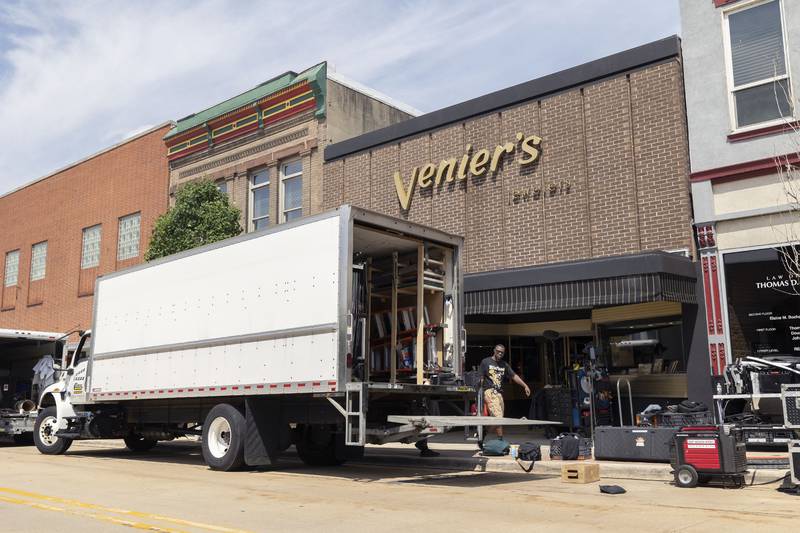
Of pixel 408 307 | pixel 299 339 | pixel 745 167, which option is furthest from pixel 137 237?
pixel 745 167

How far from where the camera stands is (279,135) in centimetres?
2506

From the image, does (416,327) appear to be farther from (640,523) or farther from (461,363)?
(640,523)

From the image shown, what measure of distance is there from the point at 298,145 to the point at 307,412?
14.1 metres

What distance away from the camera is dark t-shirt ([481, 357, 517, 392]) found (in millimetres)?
13711

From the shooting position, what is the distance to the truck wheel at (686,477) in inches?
396

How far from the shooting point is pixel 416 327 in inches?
478

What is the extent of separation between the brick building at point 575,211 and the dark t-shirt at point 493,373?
2251 mm

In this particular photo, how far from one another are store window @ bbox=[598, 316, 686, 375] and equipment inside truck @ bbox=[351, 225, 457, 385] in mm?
5735

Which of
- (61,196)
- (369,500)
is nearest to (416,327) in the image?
(369,500)

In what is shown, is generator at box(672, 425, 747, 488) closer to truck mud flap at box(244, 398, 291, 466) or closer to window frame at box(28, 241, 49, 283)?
truck mud flap at box(244, 398, 291, 466)

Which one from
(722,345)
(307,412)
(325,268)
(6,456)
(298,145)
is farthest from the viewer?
(298,145)

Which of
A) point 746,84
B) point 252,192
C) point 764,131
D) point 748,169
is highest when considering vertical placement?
point 252,192

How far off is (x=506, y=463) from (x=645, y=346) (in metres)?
5.15

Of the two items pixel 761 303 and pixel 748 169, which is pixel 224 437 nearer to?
pixel 761 303
